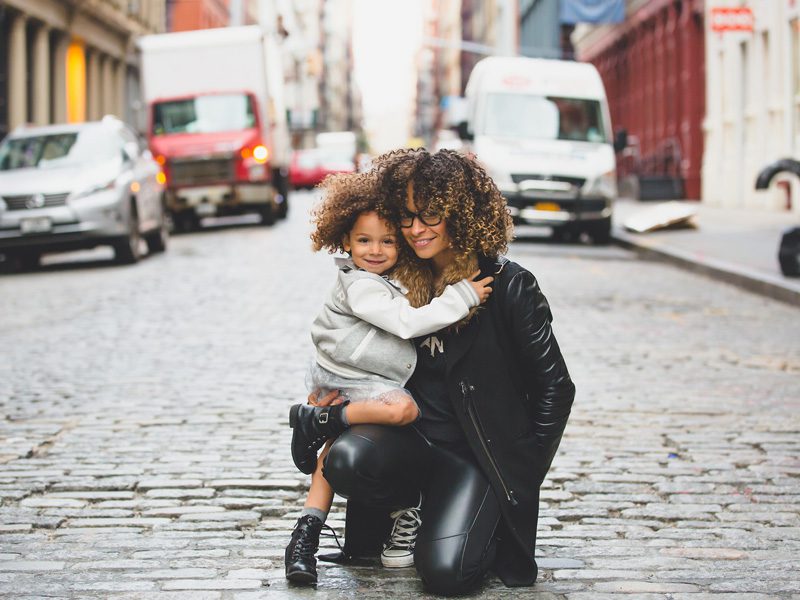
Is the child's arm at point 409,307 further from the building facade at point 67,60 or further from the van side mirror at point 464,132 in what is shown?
the building facade at point 67,60

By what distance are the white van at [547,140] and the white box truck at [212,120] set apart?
165 inches

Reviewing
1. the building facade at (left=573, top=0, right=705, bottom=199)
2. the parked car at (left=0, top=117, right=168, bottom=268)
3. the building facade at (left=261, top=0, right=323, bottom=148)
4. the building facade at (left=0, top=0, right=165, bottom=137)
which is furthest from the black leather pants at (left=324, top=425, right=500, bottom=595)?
the building facade at (left=261, top=0, right=323, bottom=148)

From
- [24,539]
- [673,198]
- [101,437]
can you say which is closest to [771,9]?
[673,198]

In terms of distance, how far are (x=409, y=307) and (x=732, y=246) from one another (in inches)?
577

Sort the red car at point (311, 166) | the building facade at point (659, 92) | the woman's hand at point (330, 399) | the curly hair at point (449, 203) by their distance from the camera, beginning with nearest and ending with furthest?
1. the curly hair at point (449, 203)
2. the woman's hand at point (330, 399)
3. the building facade at point (659, 92)
4. the red car at point (311, 166)

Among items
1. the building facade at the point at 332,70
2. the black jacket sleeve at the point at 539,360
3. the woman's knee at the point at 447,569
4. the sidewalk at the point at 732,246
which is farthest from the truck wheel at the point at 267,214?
the building facade at the point at 332,70

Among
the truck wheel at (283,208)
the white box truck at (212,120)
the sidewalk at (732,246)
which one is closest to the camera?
the sidewalk at (732,246)

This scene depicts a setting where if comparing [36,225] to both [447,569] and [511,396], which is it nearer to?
[511,396]

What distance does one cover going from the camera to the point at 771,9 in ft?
88.2

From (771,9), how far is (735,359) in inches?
767

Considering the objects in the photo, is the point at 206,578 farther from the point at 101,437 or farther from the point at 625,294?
the point at 625,294

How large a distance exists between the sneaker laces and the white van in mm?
16266

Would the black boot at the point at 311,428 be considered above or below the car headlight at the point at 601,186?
below

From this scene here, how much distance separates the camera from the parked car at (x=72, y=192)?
648 inches
